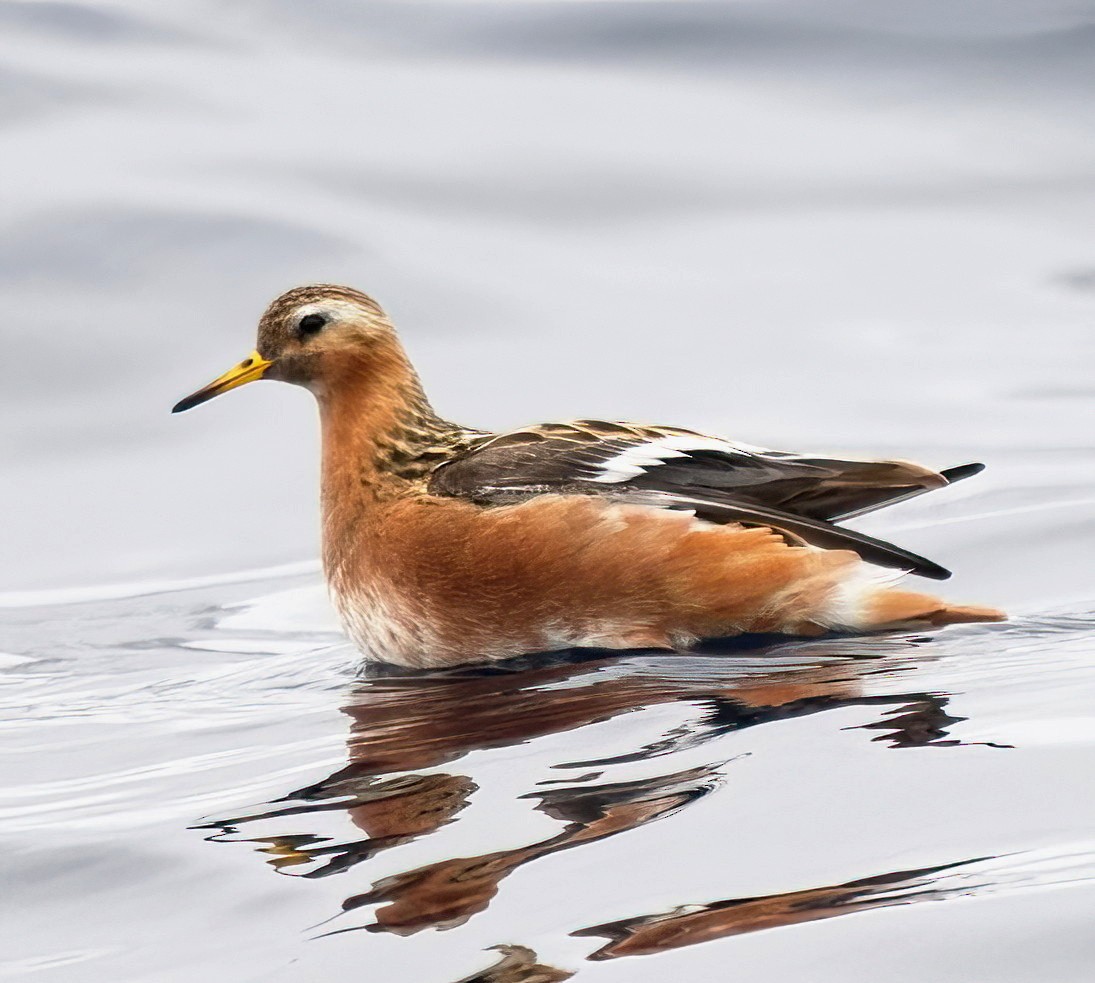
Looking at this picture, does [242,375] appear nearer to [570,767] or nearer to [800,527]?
[800,527]

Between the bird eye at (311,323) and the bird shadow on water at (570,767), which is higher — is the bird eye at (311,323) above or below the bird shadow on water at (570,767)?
above

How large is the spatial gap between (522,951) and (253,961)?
72cm

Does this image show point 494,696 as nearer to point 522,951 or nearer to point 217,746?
point 217,746

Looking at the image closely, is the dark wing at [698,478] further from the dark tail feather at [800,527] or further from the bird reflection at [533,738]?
the bird reflection at [533,738]

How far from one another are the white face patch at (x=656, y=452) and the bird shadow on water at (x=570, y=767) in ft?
2.51

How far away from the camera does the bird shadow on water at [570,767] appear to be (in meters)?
5.12

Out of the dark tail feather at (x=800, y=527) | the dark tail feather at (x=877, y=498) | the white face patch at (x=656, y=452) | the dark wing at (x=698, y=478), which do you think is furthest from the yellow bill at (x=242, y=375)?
the dark tail feather at (x=877, y=498)

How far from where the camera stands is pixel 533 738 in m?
6.81

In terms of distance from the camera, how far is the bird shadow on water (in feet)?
16.8

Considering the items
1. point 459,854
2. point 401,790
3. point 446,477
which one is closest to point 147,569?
Answer: point 446,477

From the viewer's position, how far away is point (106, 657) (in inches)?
398

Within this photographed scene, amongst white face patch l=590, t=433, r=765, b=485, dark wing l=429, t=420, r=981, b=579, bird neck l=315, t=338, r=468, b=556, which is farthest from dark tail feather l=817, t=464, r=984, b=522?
bird neck l=315, t=338, r=468, b=556

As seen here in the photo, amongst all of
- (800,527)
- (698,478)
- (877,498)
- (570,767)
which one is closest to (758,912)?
(570,767)

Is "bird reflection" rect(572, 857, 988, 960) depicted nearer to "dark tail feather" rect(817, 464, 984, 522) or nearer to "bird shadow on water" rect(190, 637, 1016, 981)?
"bird shadow on water" rect(190, 637, 1016, 981)
